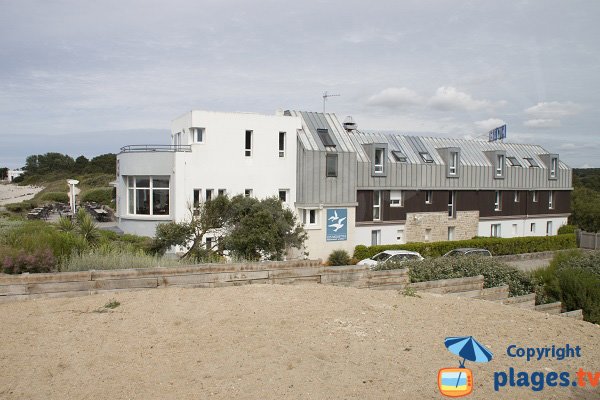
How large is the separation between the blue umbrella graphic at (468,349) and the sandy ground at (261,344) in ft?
0.35

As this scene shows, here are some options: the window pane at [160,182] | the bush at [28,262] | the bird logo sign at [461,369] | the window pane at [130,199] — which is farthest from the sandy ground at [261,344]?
the window pane at [130,199]

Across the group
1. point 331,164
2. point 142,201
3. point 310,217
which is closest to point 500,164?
point 331,164

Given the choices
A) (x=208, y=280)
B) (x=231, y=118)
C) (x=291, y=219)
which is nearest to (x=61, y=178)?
(x=231, y=118)

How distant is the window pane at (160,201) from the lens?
25.0 meters

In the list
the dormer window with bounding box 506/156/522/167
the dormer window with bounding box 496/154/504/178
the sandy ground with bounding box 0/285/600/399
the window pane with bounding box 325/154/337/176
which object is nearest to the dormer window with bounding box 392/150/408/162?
the window pane with bounding box 325/154/337/176

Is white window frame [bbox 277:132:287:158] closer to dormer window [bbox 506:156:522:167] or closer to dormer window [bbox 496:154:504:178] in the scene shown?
dormer window [bbox 496:154:504:178]

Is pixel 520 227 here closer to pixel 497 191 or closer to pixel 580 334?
pixel 497 191

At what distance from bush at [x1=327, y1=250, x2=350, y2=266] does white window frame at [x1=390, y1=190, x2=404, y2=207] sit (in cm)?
572

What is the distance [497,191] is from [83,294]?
34.9 meters

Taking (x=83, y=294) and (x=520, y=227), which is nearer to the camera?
(x=83, y=294)

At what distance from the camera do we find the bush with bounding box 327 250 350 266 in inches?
1104

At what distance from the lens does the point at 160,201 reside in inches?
987

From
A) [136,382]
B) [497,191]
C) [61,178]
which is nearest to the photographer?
[136,382]

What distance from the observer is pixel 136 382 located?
570cm
